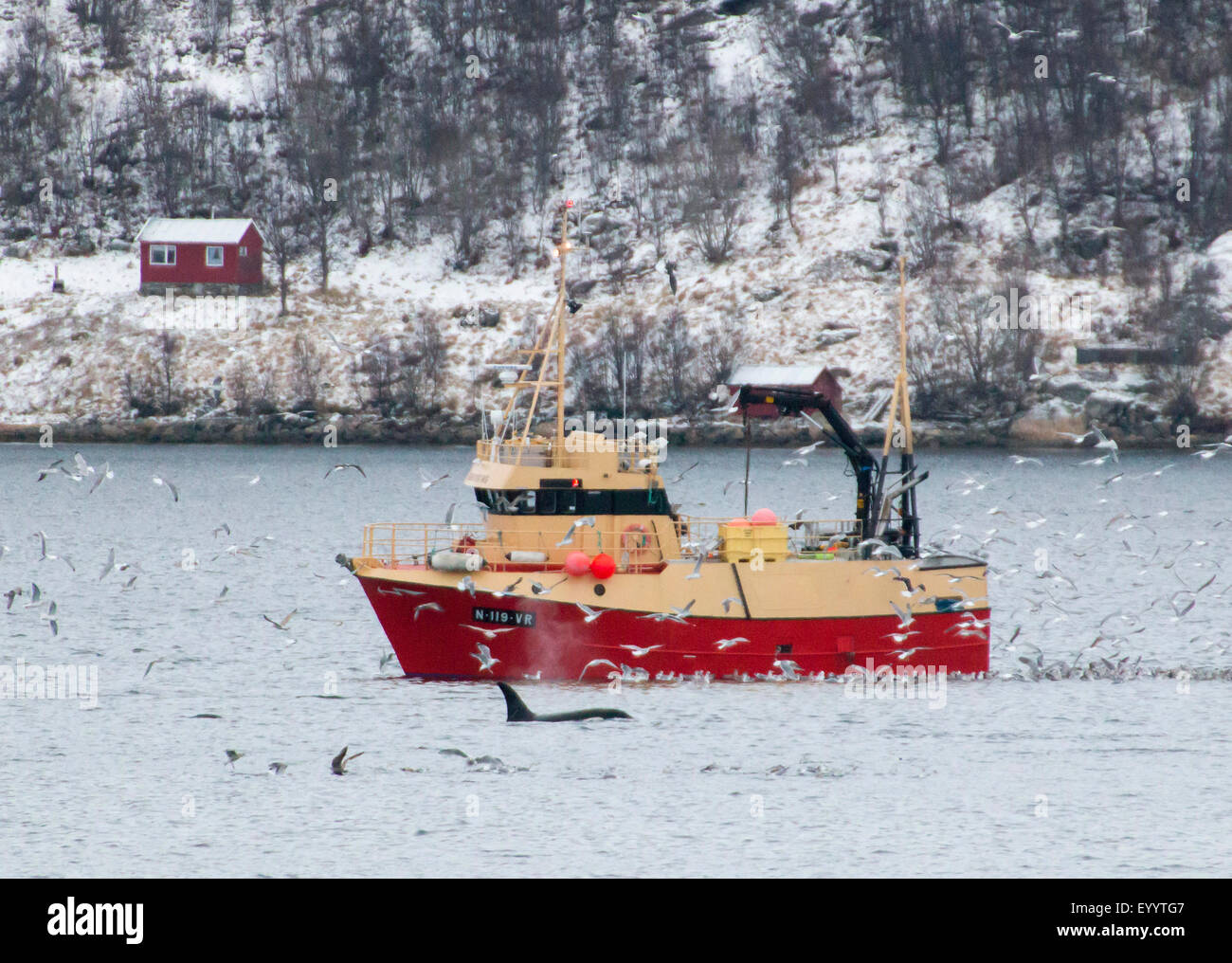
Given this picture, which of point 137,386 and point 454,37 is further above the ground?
point 454,37

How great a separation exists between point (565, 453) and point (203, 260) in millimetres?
116478

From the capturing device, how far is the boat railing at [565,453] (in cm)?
3800

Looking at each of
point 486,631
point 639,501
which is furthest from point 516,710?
point 639,501

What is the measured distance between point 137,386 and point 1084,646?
331 feet

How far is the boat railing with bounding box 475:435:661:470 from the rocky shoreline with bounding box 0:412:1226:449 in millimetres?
93825

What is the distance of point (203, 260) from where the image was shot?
488ft

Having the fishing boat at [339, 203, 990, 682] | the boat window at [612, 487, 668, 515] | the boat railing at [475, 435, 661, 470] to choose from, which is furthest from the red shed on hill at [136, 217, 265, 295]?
the boat window at [612, 487, 668, 515]

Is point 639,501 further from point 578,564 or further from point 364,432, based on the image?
point 364,432

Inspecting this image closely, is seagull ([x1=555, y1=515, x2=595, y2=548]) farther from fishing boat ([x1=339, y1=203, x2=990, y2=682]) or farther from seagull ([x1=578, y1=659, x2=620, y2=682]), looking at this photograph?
seagull ([x1=578, y1=659, x2=620, y2=682])

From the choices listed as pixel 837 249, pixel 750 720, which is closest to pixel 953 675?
pixel 750 720

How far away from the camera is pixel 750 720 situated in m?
37.8

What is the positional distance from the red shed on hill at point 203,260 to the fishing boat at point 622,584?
113m

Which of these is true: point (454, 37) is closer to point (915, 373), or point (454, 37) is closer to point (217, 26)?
point (217, 26)

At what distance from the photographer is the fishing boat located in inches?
1470
